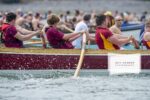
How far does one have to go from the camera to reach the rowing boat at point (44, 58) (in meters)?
14.9

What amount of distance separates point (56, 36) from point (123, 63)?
A: 1.77 metres

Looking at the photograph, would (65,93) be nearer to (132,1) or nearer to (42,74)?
(42,74)

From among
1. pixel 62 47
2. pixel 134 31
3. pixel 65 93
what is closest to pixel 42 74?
pixel 62 47

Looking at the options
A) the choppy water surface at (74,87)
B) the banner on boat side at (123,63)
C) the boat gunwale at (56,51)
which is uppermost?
the boat gunwale at (56,51)

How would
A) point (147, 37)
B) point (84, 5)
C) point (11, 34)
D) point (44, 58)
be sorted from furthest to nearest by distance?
point (84, 5)
point (147, 37)
point (11, 34)
point (44, 58)

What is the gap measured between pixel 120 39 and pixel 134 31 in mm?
8109

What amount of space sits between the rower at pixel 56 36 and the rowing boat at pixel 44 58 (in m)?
0.50

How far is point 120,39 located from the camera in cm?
1530

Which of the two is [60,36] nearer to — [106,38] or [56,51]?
[56,51]

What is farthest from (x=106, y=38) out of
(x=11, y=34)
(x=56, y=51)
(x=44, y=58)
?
(x=11, y=34)

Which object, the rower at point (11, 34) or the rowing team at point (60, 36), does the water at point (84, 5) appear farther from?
the rower at point (11, 34)

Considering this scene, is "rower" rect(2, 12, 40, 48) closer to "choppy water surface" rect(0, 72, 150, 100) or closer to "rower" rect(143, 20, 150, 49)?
"choppy water surface" rect(0, 72, 150, 100)

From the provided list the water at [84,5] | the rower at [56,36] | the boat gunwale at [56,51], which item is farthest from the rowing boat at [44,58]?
the water at [84,5]

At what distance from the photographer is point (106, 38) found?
1525 centimetres
